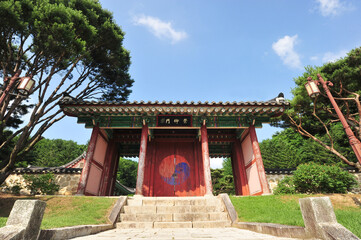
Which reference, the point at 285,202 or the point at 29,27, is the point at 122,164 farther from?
the point at 285,202

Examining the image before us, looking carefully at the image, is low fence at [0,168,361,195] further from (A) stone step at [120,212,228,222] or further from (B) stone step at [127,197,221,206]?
(A) stone step at [120,212,228,222]

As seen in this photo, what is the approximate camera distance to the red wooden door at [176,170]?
33.9 ft

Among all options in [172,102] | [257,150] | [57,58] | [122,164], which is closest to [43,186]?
[57,58]

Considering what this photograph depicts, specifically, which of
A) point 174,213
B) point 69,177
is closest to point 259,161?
point 174,213

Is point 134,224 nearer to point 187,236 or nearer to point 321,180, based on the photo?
point 187,236

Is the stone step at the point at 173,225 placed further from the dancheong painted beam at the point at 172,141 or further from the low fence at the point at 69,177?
the low fence at the point at 69,177

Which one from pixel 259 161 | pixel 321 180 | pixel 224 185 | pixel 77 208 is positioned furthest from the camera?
pixel 224 185

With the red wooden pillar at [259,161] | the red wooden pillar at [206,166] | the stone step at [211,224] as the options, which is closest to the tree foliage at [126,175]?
the red wooden pillar at [206,166]

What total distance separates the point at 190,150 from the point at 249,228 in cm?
711

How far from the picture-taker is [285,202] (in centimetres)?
611

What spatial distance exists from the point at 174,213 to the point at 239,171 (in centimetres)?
633

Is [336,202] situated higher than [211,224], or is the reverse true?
[336,202]

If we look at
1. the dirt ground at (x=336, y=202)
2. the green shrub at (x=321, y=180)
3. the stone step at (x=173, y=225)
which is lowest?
the stone step at (x=173, y=225)

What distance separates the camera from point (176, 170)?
10742 millimetres
